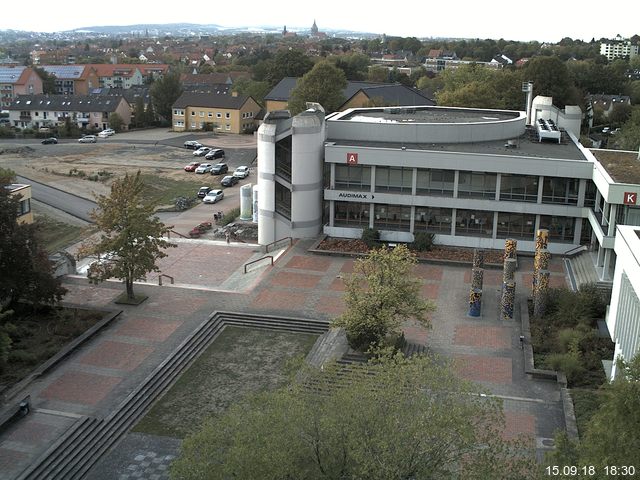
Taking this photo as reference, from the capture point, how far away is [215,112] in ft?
339

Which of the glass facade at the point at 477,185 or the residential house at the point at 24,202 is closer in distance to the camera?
the residential house at the point at 24,202

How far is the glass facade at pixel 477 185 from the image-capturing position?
137ft

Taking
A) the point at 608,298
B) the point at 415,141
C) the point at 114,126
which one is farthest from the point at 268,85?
the point at 608,298

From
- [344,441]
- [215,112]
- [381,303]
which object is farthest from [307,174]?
[215,112]

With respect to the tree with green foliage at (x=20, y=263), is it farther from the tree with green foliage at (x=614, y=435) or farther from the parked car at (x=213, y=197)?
the parked car at (x=213, y=197)

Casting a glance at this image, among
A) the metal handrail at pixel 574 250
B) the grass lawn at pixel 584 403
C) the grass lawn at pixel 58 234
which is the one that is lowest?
the grass lawn at pixel 58 234

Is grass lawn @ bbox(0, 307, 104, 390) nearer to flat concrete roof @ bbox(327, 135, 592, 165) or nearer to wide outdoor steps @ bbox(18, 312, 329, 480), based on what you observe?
wide outdoor steps @ bbox(18, 312, 329, 480)

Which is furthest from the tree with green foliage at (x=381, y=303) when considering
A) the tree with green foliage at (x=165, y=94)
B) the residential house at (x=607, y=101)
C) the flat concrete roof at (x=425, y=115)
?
the tree with green foliage at (x=165, y=94)

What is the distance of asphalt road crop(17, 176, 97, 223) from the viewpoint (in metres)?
57.3

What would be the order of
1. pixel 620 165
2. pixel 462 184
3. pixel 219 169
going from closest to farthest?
pixel 620 165 < pixel 462 184 < pixel 219 169

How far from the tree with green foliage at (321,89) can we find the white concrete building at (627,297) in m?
55.0

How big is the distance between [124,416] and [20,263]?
10.0 m

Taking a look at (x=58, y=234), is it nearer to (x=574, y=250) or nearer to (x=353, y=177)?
(x=353, y=177)

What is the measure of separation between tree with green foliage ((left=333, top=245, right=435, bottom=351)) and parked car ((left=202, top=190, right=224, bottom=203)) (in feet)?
110
